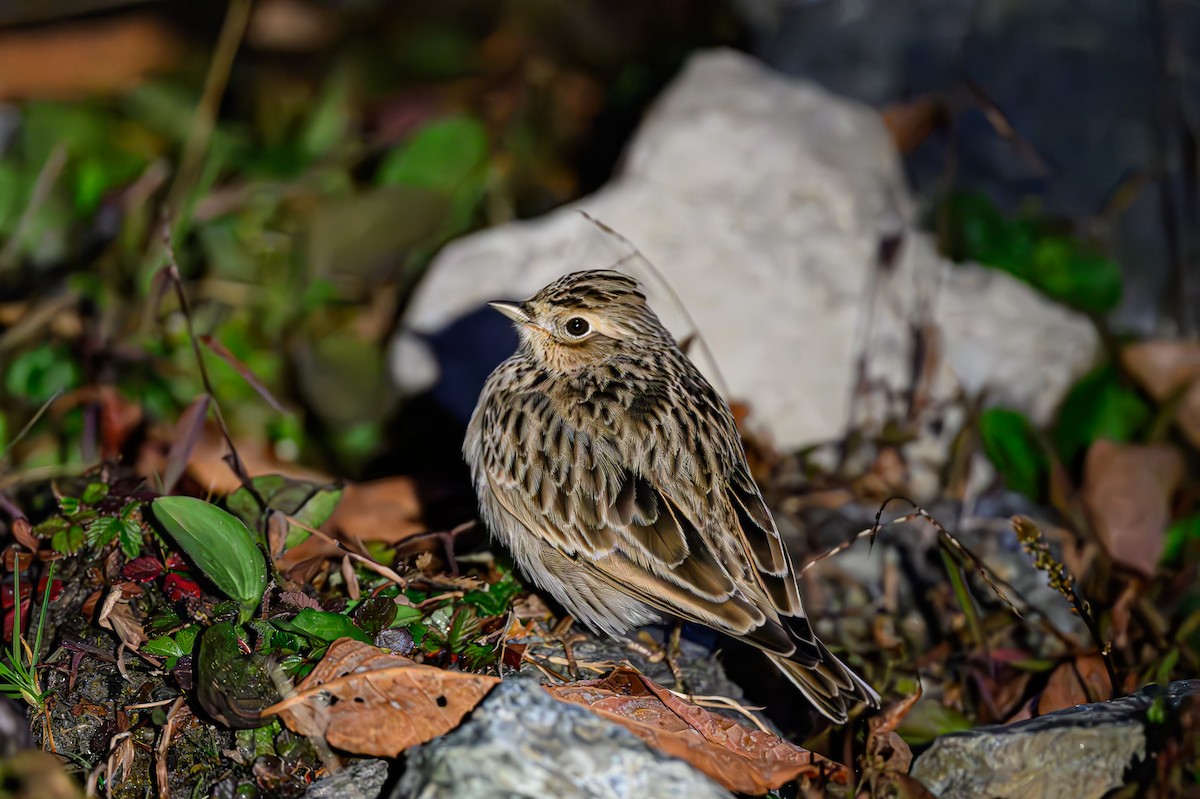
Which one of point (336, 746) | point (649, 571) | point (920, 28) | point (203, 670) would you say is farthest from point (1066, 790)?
point (920, 28)

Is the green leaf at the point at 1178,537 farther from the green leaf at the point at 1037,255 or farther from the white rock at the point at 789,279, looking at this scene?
the green leaf at the point at 1037,255

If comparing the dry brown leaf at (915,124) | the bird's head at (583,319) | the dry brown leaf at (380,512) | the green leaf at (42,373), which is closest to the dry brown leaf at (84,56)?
the green leaf at (42,373)

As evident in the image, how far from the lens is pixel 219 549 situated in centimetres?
415

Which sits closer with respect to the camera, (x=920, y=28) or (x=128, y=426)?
(x=128, y=426)

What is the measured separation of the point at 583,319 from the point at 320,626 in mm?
1923

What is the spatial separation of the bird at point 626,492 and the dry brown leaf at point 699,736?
24 centimetres

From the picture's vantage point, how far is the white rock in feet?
21.8

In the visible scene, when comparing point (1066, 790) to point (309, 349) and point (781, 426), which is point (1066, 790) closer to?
point (781, 426)

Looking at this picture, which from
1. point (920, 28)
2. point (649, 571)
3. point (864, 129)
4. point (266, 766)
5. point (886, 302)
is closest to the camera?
point (266, 766)

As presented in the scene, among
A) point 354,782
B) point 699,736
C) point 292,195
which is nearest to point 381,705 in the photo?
point 354,782

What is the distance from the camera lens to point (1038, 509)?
6.18m

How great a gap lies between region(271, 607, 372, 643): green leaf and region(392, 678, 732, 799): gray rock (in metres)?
0.60

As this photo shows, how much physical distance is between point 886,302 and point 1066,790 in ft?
11.6

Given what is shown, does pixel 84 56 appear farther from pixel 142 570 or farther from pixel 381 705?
pixel 381 705
